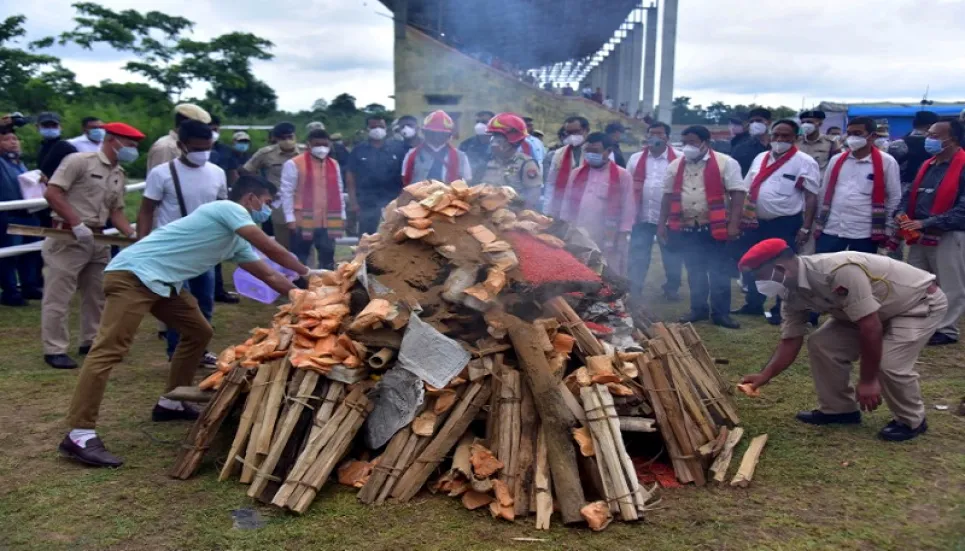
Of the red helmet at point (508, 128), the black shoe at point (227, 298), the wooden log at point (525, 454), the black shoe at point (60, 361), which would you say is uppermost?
the red helmet at point (508, 128)

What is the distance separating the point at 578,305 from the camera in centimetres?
535

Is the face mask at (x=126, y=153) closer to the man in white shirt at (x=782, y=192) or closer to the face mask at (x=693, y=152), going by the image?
the face mask at (x=693, y=152)

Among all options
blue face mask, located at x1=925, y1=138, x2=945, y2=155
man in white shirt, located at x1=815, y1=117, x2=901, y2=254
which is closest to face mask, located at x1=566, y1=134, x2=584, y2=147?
man in white shirt, located at x1=815, y1=117, x2=901, y2=254

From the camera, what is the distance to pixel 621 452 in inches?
160

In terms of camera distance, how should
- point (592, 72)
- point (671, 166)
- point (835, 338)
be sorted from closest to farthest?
point (835, 338)
point (671, 166)
point (592, 72)

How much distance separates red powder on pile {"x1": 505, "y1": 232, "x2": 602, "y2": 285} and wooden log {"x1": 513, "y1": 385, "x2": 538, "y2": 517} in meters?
0.84

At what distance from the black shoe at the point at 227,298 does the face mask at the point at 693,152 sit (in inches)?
216

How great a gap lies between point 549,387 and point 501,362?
0.37 meters

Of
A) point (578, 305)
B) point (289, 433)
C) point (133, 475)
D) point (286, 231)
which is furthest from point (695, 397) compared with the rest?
point (286, 231)

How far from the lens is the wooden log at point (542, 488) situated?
390cm

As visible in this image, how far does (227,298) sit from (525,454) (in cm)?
613

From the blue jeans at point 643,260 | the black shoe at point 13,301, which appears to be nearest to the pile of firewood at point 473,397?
the blue jeans at point 643,260

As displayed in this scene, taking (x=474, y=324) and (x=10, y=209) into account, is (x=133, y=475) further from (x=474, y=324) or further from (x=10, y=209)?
(x=10, y=209)

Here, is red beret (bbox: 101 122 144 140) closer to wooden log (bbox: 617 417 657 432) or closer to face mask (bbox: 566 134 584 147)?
wooden log (bbox: 617 417 657 432)
